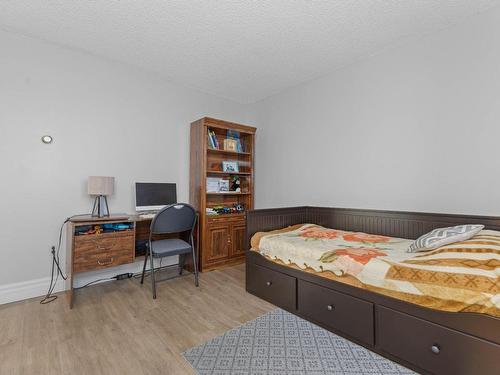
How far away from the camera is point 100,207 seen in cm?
267

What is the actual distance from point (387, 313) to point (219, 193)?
7.99 feet

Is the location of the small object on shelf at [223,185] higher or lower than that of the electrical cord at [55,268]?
higher

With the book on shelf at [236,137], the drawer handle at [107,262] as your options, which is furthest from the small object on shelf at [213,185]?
the drawer handle at [107,262]

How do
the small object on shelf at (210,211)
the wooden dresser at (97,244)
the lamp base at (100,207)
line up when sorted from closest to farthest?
the wooden dresser at (97,244) < the lamp base at (100,207) < the small object on shelf at (210,211)

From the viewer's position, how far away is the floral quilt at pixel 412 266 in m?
1.26

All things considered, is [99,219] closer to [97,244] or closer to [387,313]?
[97,244]

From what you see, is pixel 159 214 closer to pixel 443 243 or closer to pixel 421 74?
pixel 443 243

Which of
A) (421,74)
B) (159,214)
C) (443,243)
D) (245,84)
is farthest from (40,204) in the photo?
(421,74)

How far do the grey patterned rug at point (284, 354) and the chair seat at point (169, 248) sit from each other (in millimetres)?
1008

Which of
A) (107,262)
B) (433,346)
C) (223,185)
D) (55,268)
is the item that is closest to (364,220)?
(433,346)

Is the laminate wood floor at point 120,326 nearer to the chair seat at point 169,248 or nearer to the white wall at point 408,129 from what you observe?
the chair seat at point 169,248

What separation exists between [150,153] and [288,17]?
215cm

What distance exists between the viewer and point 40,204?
8.10ft

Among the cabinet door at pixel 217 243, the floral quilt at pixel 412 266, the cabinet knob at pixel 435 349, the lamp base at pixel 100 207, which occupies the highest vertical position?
the lamp base at pixel 100 207
